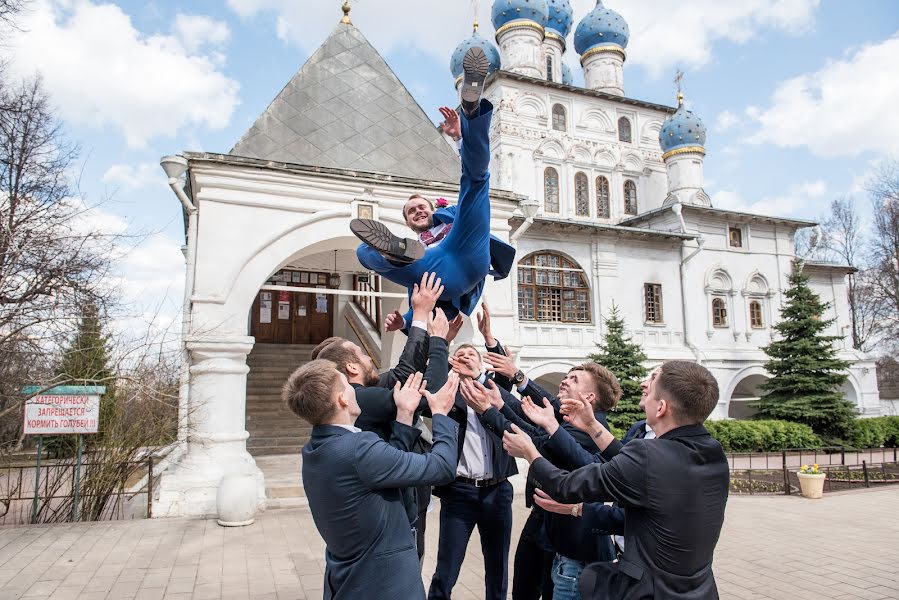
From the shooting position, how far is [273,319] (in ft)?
62.3

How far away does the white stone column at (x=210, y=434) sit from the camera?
841cm

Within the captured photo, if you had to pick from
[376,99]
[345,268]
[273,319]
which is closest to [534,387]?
[376,99]

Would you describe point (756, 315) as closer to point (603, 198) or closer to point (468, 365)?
point (603, 198)

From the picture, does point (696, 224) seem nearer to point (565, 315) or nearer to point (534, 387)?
point (565, 315)

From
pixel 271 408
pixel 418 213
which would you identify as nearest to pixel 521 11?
pixel 271 408

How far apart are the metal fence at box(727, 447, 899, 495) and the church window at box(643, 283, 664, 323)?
5.90m

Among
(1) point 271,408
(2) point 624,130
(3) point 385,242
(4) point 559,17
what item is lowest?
(1) point 271,408

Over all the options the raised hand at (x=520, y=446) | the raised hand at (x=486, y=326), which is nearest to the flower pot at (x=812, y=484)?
the raised hand at (x=486, y=326)

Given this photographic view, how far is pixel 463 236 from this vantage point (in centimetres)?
315

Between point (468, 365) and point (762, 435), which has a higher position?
point (468, 365)

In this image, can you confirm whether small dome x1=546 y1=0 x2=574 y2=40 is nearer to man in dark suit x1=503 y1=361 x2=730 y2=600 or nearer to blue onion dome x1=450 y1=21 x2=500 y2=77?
blue onion dome x1=450 y1=21 x2=500 y2=77

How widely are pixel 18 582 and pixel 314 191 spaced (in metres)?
6.41

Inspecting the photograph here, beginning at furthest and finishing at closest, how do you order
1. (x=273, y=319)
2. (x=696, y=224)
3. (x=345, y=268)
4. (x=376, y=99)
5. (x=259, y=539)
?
(x=696, y=224), (x=273, y=319), (x=345, y=268), (x=376, y=99), (x=259, y=539)

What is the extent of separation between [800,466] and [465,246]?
1250 centimetres
